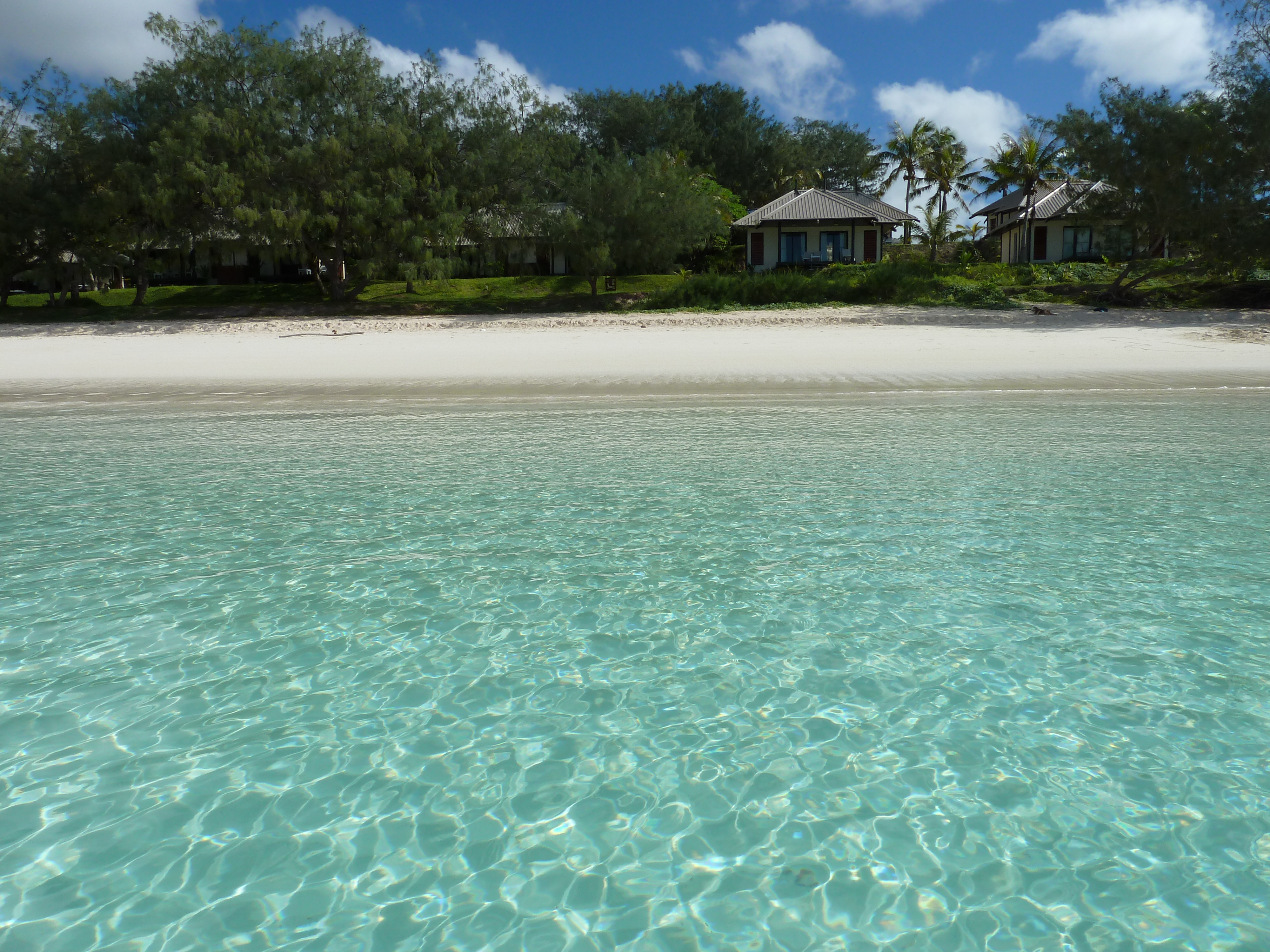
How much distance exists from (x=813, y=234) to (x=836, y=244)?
1.22 metres

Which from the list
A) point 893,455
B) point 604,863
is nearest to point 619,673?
point 604,863

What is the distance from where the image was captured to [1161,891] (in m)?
2.47

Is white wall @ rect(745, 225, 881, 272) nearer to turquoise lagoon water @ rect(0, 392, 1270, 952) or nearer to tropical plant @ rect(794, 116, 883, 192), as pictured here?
tropical plant @ rect(794, 116, 883, 192)

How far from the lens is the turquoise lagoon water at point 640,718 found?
245cm

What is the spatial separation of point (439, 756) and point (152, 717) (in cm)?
119

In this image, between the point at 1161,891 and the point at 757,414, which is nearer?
the point at 1161,891

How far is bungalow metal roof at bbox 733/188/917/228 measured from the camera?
42.4 m

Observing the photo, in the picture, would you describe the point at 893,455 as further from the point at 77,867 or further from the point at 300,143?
the point at 300,143

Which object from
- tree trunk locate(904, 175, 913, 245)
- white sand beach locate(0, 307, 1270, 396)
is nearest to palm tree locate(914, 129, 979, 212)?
tree trunk locate(904, 175, 913, 245)

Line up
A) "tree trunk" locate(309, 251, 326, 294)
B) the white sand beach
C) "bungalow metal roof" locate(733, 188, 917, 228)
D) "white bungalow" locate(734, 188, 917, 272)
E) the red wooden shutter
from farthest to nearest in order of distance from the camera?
the red wooden shutter, "white bungalow" locate(734, 188, 917, 272), "bungalow metal roof" locate(733, 188, 917, 228), "tree trunk" locate(309, 251, 326, 294), the white sand beach

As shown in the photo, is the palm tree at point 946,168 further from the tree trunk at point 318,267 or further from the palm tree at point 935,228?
the tree trunk at point 318,267

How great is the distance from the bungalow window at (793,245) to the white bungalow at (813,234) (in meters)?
0.02

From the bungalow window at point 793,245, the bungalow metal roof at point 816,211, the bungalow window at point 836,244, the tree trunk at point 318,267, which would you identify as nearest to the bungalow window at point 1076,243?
the bungalow metal roof at point 816,211

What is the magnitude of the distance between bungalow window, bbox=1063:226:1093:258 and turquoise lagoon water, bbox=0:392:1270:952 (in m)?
42.9
